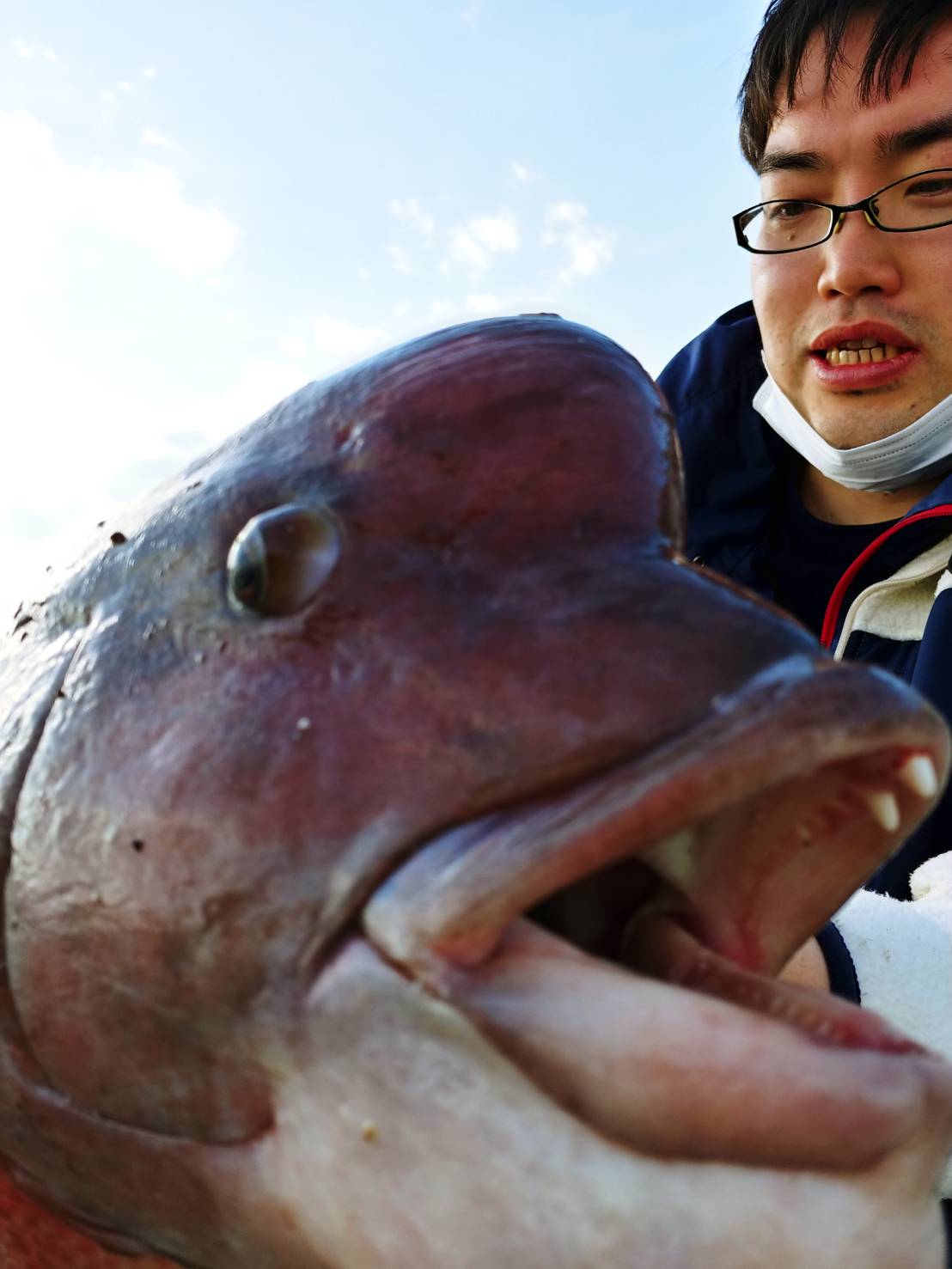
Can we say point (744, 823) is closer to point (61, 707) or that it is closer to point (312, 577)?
point (312, 577)

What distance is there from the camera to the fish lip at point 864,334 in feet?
11.0

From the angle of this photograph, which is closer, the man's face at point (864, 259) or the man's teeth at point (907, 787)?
the man's teeth at point (907, 787)

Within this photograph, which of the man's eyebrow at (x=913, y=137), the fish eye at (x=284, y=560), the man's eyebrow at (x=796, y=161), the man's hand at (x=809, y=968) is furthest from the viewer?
the man's eyebrow at (x=796, y=161)

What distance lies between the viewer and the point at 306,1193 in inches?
41.4

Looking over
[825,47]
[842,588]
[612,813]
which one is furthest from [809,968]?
[825,47]

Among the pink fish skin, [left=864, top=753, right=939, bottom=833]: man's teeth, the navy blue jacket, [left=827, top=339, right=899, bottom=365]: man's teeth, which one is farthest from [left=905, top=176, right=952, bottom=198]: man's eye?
[left=864, top=753, right=939, bottom=833]: man's teeth

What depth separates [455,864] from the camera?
0.94m

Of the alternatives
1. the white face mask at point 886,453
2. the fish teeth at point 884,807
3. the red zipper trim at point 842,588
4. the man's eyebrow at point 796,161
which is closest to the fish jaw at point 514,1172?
the fish teeth at point 884,807

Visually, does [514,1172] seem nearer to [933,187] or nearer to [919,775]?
[919,775]

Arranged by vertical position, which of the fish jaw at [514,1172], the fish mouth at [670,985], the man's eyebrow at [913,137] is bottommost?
the fish jaw at [514,1172]

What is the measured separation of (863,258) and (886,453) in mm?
597

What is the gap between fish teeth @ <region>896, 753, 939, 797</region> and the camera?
1.01 meters

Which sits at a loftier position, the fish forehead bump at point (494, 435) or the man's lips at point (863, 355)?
the man's lips at point (863, 355)

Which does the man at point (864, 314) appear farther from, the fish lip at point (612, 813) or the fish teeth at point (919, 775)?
the fish lip at point (612, 813)
